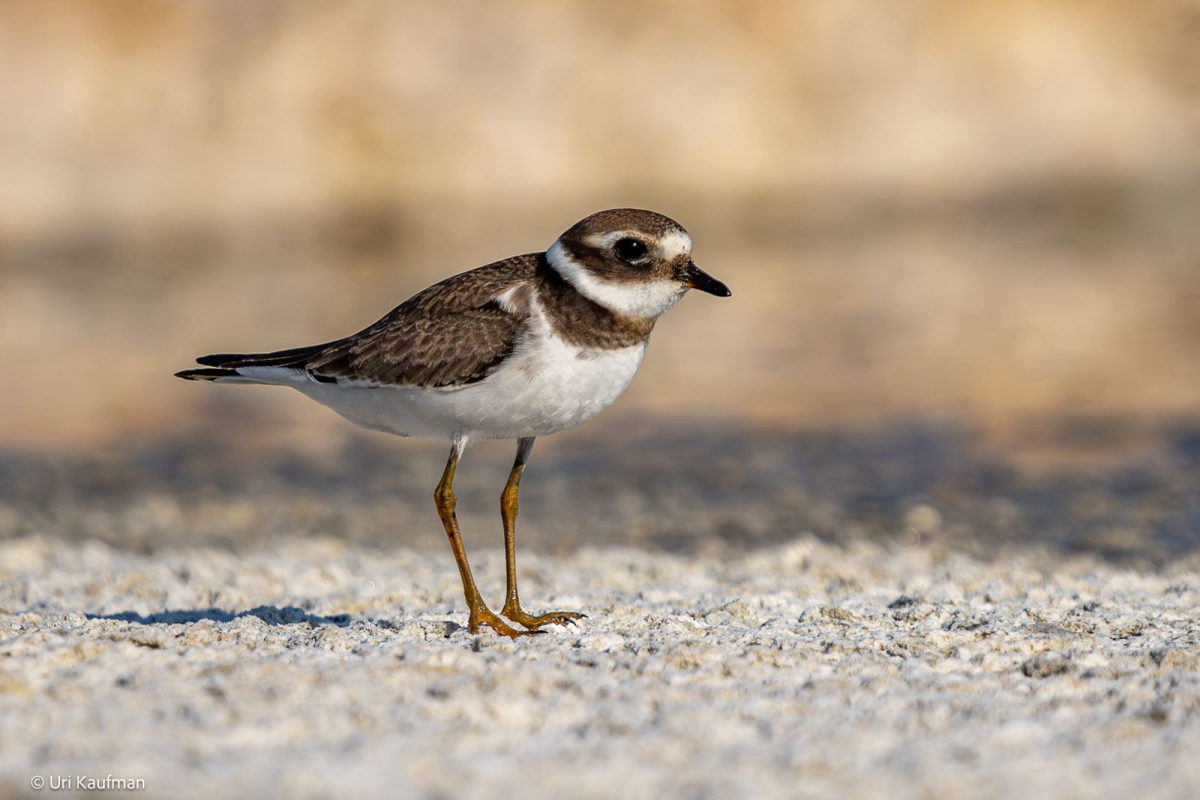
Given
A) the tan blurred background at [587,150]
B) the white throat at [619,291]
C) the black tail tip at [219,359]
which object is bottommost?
the black tail tip at [219,359]

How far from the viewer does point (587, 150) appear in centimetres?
3384

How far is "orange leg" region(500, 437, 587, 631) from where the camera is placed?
242 inches

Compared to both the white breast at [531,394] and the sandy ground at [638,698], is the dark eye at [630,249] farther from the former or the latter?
the sandy ground at [638,698]

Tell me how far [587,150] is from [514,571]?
28303mm

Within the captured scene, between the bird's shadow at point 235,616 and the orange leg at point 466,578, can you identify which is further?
the bird's shadow at point 235,616

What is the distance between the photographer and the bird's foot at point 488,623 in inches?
234

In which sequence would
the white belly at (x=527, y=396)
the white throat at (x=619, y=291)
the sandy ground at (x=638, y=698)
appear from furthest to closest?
the white throat at (x=619, y=291) → the white belly at (x=527, y=396) → the sandy ground at (x=638, y=698)

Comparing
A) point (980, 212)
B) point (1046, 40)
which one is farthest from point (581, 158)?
point (1046, 40)

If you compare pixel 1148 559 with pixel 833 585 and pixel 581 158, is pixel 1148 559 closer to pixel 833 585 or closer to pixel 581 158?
pixel 833 585

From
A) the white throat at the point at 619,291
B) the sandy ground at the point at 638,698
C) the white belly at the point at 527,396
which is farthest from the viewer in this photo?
the white throat at the point at 619,291

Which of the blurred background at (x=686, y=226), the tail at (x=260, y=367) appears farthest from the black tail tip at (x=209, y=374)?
the blurred background at (x=686, y=226)

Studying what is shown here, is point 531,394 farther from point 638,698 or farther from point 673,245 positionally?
point 638,698

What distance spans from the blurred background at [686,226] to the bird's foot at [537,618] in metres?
3.39

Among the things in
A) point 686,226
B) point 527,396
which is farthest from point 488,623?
point 686,226
